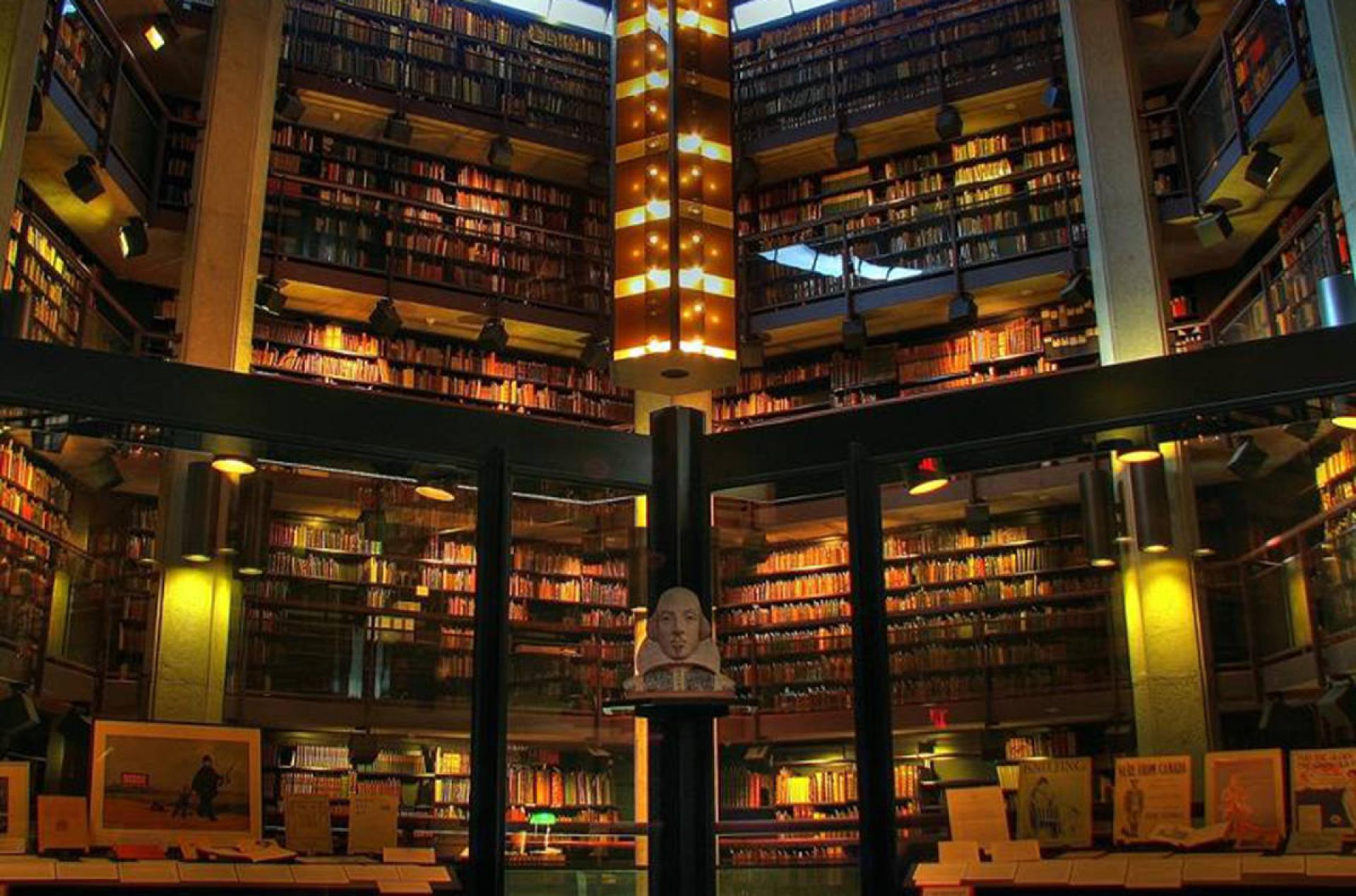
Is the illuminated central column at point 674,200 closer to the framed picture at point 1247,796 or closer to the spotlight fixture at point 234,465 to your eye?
the spotlight fixture at point 234,465

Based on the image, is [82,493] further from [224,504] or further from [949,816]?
[949,816]

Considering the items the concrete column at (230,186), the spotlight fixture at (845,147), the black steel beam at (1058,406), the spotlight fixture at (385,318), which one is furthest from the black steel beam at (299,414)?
the spotlight fixture at (845,147)

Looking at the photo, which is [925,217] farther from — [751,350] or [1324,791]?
[1324,791]

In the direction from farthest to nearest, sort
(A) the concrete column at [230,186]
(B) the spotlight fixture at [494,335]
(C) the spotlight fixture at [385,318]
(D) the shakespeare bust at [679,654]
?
(B) the spotlight fixture at [494,335], (C) the spotlight fixture at [385,318], (A) the concrete column at [230,186], (D) the shakespeare bust at [679,654]

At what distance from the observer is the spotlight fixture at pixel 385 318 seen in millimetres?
10594

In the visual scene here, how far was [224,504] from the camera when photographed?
4090 mm

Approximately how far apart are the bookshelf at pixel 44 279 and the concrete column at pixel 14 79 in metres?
0.33

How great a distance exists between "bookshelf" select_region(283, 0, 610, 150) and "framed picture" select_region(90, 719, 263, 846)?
338 inches

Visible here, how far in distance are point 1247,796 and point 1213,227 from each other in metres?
7.08

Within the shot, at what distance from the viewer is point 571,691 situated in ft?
13.9

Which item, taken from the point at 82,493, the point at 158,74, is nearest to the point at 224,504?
the point at 82,493

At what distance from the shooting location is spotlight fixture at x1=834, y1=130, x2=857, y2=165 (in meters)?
11.5

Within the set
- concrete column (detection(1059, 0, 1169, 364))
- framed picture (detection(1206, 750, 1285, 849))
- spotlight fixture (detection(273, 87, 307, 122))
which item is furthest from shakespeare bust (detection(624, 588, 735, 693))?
spotlight fixture (detection(273, 87, 307, 122))

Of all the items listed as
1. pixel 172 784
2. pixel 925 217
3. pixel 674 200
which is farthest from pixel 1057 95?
pixel 172 784
